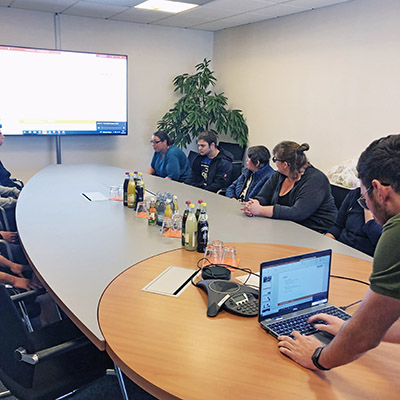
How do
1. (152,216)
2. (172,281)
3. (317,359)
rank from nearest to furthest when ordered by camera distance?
(317,359)
(172,281)
(152,216)

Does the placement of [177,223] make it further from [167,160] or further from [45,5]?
[45,5]

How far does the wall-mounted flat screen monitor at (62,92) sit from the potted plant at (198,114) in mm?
745

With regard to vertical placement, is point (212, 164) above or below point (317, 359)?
above

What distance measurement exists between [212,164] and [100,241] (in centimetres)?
259

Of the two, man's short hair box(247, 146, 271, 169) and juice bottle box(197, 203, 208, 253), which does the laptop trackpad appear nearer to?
juice bottle box(197, 203, 208, 253)

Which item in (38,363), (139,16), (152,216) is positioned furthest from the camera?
(139,16)

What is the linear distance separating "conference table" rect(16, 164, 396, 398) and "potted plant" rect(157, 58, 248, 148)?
100 inches

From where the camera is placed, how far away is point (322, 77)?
16.0 ft

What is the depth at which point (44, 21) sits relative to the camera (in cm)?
539

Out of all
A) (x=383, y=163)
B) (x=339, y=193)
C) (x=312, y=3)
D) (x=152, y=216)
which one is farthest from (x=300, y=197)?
(x=312, y=3)

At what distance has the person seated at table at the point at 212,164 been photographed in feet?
15.0

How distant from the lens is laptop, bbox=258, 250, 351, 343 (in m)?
1.39

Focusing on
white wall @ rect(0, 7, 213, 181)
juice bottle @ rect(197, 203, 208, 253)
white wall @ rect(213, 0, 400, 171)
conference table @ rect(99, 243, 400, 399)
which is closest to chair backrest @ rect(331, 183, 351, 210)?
white wall @ rect(213, 0, 400, 171)

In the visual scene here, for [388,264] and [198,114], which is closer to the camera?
[388,264]
